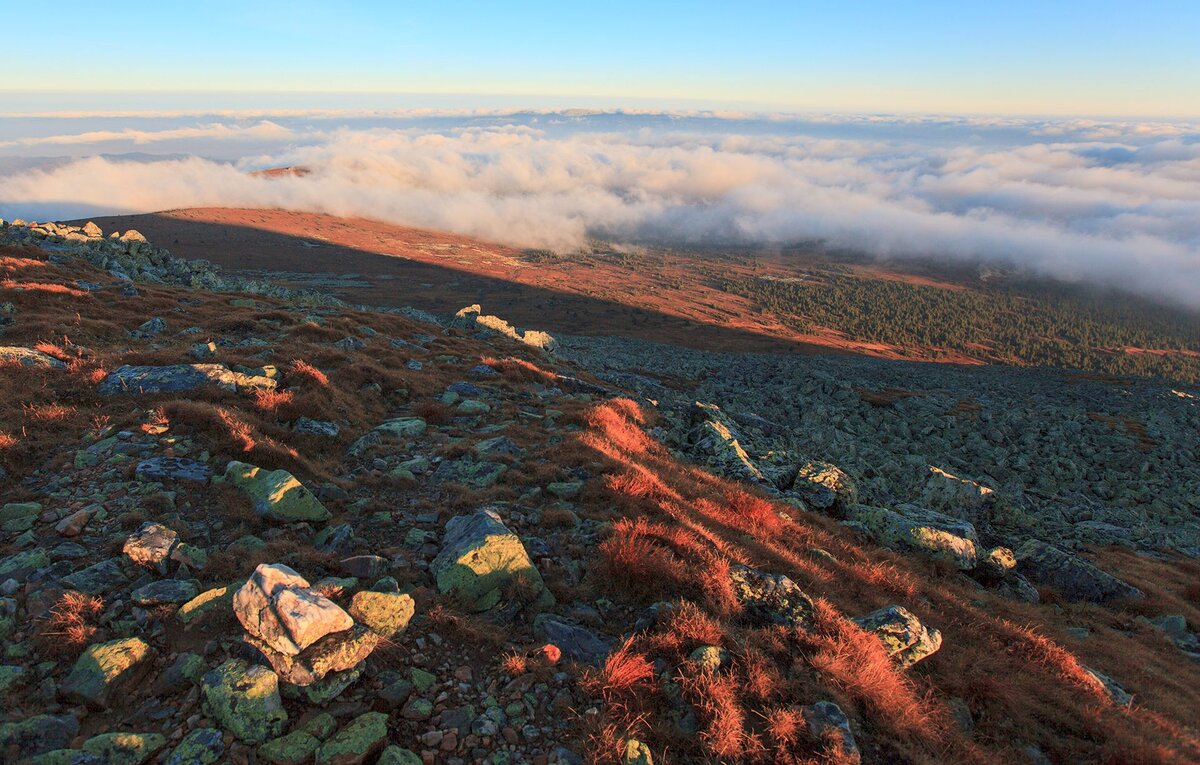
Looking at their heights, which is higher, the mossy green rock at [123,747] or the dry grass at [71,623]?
the dry grass at [71,623]

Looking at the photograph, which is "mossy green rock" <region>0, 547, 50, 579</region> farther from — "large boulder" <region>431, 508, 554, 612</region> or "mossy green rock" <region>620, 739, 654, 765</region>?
"mossy green rock" <region>620, 739, 654, 765</region>

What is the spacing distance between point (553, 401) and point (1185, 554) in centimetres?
2859

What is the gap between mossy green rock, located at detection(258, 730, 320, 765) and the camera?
17.6ft

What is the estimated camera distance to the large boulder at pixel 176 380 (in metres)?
13.7

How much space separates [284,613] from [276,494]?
14.6 ft

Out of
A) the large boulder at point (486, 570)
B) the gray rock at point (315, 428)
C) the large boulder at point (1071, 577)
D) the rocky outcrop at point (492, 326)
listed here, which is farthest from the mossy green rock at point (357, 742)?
the rocky outcrop at point (492, 326)

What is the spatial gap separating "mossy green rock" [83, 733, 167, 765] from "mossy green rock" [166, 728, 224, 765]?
23cm

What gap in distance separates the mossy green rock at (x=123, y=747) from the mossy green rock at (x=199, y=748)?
→ 231mm

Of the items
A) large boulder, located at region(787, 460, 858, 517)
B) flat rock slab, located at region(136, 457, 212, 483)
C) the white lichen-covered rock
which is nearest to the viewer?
flat rock slab, located at region(136, 457, 212, 483)

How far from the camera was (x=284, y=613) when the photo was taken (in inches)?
248

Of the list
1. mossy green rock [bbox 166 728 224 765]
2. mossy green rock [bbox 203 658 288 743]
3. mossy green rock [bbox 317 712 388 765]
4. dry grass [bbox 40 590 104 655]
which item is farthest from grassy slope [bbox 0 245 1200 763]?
mossy green rock [bbox 166 728 224 765]

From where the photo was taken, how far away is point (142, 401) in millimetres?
13180

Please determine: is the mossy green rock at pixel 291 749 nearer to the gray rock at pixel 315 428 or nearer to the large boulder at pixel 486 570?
the large boulder at pixel 486 570

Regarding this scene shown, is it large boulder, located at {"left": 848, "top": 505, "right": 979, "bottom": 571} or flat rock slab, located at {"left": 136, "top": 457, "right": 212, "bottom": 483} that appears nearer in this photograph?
flat rock slab, located at {"left": 136, "top": 457, "right": 212, "bottom": 483}
